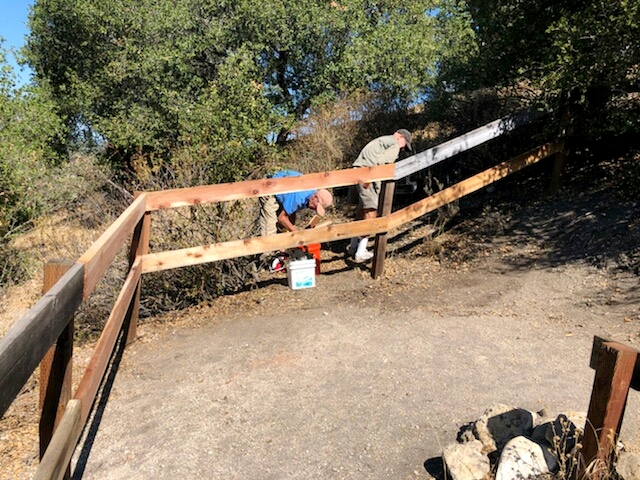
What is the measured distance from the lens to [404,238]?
779 centimetres

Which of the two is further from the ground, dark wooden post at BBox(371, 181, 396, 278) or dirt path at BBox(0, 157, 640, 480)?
dark wooden post at BBox(371, 181, 396, 278)

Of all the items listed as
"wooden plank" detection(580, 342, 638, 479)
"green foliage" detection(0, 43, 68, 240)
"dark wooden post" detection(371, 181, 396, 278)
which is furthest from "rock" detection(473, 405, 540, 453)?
"green foliage" detection(0, 43, 68, 240)

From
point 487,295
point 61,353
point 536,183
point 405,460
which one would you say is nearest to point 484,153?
point 536,183

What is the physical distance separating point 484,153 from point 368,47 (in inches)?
148

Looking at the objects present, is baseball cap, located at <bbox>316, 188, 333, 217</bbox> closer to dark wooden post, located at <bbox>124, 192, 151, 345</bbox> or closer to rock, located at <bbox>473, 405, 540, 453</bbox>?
dark wooden post, located at <bbox>124, 192, 151, 345</bbox>

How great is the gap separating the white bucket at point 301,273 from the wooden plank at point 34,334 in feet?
12.1

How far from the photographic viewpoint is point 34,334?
1.78 m

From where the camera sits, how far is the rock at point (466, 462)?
2.64 metres

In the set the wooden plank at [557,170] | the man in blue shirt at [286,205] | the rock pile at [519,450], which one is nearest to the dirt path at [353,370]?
the rock pile at [519,450]

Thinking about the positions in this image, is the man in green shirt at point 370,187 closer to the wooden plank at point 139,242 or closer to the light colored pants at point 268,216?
the light colored pants at point 268,216

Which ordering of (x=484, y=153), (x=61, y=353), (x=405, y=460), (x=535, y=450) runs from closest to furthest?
(x=61, y=353), (x=535, y=450), (x=405, y=460), (x=484, y=153)

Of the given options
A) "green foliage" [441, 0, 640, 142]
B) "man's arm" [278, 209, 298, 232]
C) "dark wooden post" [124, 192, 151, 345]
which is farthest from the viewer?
"man's arm" [278, 209, 298, 232]

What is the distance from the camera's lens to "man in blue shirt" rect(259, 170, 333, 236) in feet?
21.5

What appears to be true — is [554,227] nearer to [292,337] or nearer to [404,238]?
[404,238]
